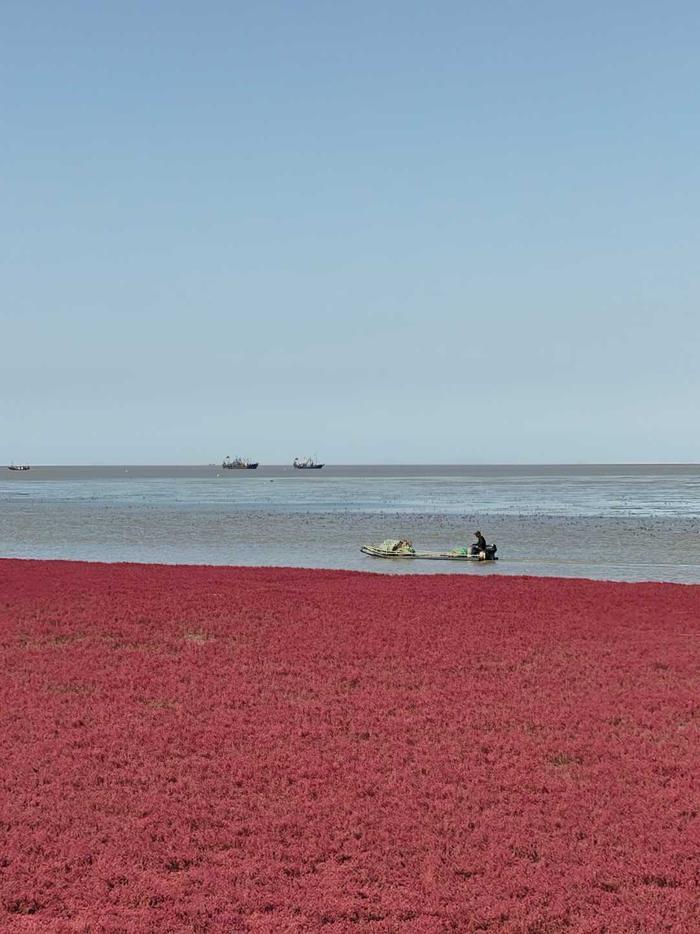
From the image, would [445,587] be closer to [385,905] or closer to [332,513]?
[385,905]

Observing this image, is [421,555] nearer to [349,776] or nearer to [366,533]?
[366,533]

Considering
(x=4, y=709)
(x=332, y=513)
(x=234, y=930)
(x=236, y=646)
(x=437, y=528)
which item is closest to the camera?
(x=234, y=930)

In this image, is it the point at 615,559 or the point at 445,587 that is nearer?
the point at 445,587

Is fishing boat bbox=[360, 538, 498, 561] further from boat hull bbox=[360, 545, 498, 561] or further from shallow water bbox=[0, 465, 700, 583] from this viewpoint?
shallow water bbox=[0, 465, 700, 583]

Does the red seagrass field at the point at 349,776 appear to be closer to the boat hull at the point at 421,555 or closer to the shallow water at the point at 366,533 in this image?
the shallow water at the point at 366,533

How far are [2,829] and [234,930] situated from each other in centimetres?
320

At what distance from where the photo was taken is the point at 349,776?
35.0ft

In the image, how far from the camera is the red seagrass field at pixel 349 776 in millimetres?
7688

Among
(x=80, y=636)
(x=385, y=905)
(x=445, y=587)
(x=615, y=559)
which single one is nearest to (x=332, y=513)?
(x=615, y=559)

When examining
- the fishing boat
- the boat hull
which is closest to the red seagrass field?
the fishing boat

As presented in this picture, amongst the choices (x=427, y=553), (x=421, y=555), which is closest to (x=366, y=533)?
(x=427, y=553)

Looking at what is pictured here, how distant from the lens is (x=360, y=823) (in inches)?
368

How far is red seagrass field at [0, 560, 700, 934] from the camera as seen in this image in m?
7.69

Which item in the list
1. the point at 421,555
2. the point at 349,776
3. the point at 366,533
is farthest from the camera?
the point at 366,533
